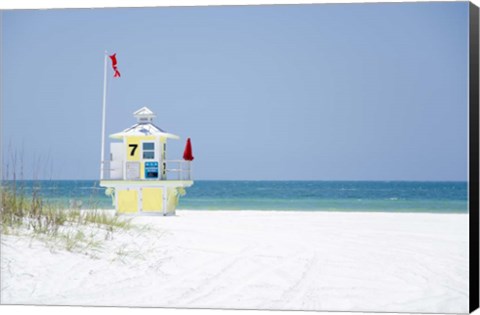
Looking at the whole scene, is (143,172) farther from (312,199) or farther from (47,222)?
(312,199)

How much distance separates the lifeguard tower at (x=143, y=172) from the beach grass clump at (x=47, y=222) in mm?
1863

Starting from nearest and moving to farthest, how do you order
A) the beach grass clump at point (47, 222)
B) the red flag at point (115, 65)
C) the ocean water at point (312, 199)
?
the beach grass clump at point (47, 222) → the red flag at point (115, 65) → the ocean water at point (312, 199)

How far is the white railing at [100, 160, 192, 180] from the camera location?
38.0 feet

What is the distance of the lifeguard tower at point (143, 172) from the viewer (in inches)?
466

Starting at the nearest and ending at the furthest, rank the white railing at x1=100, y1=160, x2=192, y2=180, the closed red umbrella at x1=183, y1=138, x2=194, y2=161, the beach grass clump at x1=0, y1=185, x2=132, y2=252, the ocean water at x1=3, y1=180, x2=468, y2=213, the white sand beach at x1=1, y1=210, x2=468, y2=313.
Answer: the white sand beach at x1=1, y1=210, x2=468, y2=313 < the beach grass clump at x1=0, y1=185, x2=132, y2=252 < the closed red umbrella at x1=183, y1=138, x2=194, y2=161 < the white railing at x1=100, y1=160, x2=192, y2=180 < the ocean water at x1=3, y1=180, x2=468, y2=213

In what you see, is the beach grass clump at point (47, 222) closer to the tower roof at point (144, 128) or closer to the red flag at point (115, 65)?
the red flag at point (115, 65)

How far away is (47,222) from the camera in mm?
9070

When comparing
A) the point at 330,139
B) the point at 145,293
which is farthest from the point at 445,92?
the point at 145,293

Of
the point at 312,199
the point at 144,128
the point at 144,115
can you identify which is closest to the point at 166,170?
the point at 144,128

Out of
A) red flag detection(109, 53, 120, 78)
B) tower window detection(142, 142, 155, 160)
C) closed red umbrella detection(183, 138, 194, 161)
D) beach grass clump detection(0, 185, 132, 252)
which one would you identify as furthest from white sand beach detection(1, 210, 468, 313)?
tower window detection(142, 142, 155, 160)

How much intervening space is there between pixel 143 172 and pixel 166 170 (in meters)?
0.41

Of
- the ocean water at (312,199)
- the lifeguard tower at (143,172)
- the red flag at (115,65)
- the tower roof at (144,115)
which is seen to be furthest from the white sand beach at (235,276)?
the ocean water at (312,199)

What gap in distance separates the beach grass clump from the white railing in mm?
1614

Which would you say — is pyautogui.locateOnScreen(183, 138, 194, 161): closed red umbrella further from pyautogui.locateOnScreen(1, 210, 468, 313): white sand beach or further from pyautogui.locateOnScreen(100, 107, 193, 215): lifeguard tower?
pyautogui.locateOnScreen(1, 210, 468, 313): white sand beach
